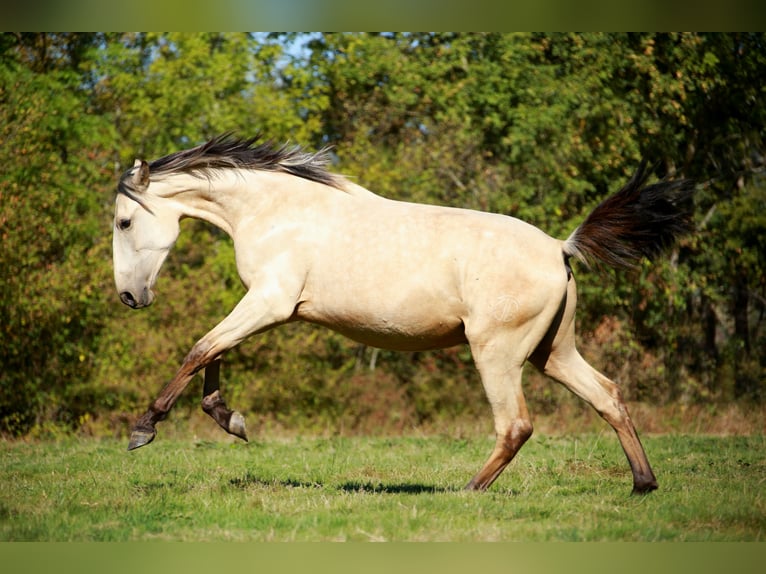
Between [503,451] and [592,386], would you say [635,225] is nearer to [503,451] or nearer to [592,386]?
[592,386]

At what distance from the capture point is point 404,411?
15016 millimetres

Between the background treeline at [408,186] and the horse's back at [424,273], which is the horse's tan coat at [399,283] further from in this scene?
the background treeline at [408,186]

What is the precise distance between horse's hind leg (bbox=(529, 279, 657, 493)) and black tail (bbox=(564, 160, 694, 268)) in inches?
12.7

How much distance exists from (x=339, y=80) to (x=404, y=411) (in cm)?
617

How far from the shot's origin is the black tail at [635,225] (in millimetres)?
6617

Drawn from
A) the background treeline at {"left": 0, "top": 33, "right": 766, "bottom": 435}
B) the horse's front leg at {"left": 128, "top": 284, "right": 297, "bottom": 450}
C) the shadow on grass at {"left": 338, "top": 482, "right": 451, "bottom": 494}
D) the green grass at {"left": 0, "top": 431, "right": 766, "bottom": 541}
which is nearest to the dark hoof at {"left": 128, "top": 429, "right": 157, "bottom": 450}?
the horse's front leg at {"left": 128, "top": 284, "right": 297, "bottom": 450}

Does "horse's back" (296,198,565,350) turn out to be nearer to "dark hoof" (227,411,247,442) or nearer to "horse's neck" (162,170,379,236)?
"horse's neck" (162,170,379,236)

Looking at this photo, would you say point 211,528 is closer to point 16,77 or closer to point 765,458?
point 765,458

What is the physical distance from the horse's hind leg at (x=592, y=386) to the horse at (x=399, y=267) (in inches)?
0.4

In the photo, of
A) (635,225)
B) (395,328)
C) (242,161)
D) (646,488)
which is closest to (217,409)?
(395,328)

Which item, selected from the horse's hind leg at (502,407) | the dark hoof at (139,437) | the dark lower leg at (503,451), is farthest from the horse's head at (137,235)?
the dark lower leg at (503,451)

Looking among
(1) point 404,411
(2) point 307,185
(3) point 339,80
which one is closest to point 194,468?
(2) point 307,185

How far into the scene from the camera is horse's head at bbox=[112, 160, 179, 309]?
22.8ft

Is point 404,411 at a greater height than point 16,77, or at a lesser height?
lesser
